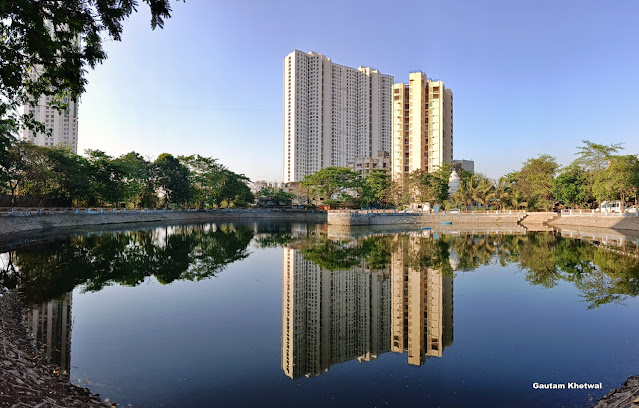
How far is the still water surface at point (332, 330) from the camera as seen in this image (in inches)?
222

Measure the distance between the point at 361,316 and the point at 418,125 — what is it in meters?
72.0

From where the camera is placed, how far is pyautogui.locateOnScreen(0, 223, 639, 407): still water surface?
5.64 m

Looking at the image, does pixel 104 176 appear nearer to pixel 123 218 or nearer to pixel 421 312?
pixel 123 218

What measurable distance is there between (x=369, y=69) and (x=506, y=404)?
399 feet

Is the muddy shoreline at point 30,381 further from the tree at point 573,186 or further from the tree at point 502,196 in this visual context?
the tree at point 502,196

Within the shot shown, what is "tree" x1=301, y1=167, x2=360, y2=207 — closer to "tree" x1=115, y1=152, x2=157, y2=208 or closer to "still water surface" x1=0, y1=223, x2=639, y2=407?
"tree" x1=115, y1=152, x2=157, y2=208

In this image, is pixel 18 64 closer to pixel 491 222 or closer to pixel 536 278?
pixel 536 278

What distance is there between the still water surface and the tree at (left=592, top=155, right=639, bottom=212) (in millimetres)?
27151

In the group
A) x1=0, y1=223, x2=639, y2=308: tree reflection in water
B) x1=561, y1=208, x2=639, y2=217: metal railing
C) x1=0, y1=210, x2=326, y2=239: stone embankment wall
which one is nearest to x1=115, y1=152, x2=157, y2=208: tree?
x1=0, y1=210, x2=326, y2=239: stone embankment wall

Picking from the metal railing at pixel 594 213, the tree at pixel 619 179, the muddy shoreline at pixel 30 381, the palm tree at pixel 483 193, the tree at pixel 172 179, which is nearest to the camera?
the muddy shoreline at pixel 30 381

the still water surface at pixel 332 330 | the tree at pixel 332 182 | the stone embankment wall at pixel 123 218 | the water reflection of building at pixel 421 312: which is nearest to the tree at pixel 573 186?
the tree at pixel 332 182

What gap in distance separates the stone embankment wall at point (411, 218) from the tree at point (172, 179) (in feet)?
74.0

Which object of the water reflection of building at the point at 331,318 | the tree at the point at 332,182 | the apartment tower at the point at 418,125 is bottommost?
the water reflection of building at the point at 331,318

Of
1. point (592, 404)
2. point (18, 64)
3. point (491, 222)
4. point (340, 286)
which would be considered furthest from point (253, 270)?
point (491, 222)
